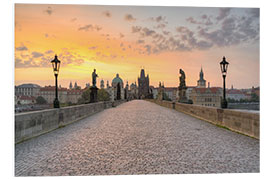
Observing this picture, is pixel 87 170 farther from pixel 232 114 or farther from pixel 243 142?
pixel 232 114

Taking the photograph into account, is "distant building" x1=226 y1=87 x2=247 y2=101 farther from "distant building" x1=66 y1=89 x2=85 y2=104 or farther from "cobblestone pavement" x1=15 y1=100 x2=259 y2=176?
"cobblestone pavement" x1=15 y1=100 x2=259 y2=176

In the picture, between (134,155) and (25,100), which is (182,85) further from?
(25,100)

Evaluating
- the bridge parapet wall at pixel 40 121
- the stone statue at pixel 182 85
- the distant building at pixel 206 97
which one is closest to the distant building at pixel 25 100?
the distant building at pixel 206 97

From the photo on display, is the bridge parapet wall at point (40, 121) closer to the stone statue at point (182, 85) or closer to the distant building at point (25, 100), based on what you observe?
the stone statue at point (182, 85)

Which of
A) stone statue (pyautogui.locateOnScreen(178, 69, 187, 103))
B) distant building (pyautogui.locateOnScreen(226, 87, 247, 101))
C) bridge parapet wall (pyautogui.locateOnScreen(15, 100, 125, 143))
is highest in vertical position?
stone statue (pyautogui.locateOnScreen(178, 69, 187, 103))

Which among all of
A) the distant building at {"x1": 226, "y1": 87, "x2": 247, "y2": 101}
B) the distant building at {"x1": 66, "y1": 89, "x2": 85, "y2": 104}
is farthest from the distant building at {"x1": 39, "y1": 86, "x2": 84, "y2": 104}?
the distant building at {"x1": 226, "y1": 87, "x2": 247, "y2": 101}

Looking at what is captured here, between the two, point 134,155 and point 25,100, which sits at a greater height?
point 134,155

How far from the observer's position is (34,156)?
20.2ft

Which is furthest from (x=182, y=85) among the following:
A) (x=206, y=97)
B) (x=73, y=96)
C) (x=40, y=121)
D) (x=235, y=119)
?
(x=73, y=96)

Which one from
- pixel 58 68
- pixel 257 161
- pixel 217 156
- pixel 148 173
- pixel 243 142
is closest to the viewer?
pixel 148 173

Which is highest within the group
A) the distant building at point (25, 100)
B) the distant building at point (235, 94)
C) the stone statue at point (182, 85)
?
the stone statue at point (182, 85)

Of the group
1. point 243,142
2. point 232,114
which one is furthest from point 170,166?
point 232,114

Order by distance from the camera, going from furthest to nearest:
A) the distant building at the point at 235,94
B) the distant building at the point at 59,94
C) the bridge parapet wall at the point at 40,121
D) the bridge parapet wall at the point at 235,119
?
the distant building at the point at 59,94 < the distant building at the point at 235,94 < the bridge parapet wall at the point at 235,119 < the bridge parapet wall at the point at 40,121

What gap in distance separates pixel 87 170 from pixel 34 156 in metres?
2.01
